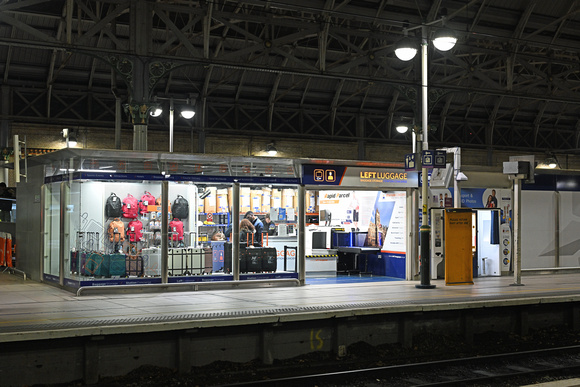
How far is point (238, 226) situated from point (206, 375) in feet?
20.2

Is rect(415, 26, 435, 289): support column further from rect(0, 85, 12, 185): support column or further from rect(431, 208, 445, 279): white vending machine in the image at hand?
rect(0, 85, 12, 185): support column

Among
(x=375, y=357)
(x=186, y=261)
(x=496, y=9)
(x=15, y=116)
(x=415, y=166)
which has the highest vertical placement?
(x=496, y=9)

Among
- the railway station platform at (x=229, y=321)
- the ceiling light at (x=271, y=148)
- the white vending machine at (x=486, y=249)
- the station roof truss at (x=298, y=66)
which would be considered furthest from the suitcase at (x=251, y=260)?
the ceiling light at (x=271, y=148)

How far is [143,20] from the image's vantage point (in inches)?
675

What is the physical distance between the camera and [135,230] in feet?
51.9

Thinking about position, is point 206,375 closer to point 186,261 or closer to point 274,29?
point 186,261

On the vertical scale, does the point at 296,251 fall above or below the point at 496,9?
below

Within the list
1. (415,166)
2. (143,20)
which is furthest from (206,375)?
(143,20)

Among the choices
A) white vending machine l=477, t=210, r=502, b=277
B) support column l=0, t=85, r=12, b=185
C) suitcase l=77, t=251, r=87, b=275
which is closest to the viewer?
suitcase l=77, t=251, r=87, b=275

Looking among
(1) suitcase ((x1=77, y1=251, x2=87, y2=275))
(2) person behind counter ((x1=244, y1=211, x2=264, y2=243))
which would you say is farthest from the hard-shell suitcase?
(1) suitcase ((x1=77, y1=251, x2=87, y2=275))

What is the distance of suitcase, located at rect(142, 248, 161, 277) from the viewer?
15.6 metres

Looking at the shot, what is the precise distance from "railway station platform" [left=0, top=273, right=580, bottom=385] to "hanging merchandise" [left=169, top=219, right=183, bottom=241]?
4.46ft

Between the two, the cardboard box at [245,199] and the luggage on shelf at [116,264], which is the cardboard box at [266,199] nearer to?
the cardboard box at [245,199]

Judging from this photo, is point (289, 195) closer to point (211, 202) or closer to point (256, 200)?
point (256, 200)
